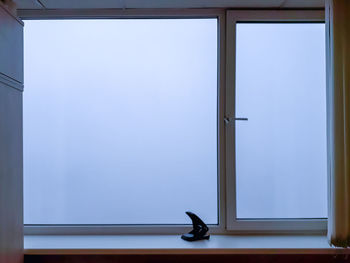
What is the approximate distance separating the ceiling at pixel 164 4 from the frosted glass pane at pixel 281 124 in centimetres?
14

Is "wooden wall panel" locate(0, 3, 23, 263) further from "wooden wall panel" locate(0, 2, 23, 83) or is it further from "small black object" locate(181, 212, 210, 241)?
"small black object" locate(181, 212, 210, 241)

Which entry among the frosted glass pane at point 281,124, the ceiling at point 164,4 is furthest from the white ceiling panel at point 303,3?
the frosted glass pane at point 281,124

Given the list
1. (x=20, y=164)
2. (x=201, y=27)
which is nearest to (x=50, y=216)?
(x=20, y=164)

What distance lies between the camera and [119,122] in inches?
87.6

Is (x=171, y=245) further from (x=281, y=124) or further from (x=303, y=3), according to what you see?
(x=303, y=3)

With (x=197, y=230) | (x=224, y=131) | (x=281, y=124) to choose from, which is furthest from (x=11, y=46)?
(x=281, y=124)

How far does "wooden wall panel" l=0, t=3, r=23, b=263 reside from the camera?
1622 millimetres

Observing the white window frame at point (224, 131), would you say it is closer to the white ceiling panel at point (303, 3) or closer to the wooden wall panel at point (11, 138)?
the white ceiling panel at point (303, 3)

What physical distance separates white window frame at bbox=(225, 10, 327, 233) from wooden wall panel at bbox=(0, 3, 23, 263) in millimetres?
1169

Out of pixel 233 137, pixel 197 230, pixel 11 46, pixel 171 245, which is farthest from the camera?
pixel 233 137

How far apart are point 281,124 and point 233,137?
1.04 feet

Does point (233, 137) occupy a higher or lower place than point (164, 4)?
lower

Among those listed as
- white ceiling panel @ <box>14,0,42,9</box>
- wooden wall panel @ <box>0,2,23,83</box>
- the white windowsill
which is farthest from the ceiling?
the white windowsill
